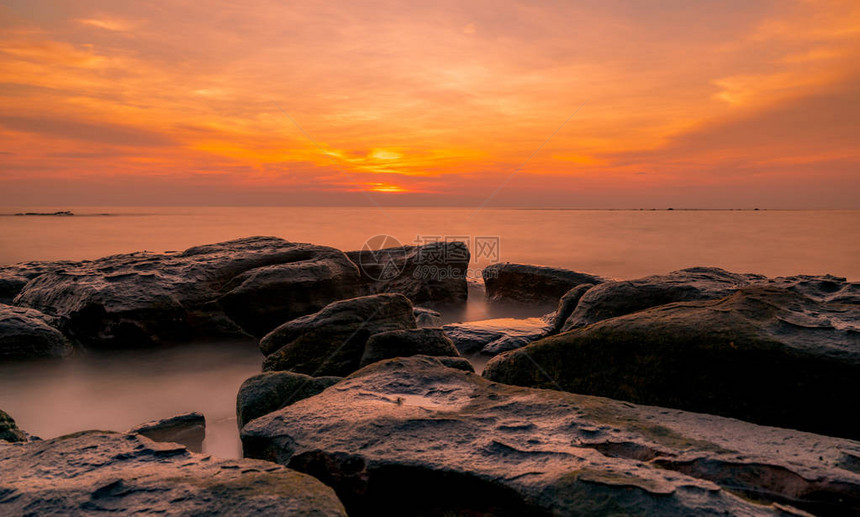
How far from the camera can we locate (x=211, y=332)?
25.4 feet

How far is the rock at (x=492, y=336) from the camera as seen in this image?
6.67m

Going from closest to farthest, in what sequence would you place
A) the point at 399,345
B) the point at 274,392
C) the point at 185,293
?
the point at 274,392 → the point at 399,345 → the point at 185,293

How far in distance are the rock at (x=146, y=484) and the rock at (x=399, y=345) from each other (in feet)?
7.71

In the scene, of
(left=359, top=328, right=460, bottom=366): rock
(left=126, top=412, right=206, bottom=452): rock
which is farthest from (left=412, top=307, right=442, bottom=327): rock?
(left=126, top=412, right=206, bottom=452): rock

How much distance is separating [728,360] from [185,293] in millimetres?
7059

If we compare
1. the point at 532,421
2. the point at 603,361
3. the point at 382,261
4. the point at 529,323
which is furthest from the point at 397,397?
the point at 382,261

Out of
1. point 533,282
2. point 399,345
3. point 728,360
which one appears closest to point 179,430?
point 399,345

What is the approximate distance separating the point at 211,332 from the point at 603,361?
597cm

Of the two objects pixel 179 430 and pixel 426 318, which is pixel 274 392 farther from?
pixel 426 318

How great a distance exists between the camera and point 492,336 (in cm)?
701

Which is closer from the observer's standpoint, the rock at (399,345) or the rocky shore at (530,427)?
the rocky shore at (530,427)

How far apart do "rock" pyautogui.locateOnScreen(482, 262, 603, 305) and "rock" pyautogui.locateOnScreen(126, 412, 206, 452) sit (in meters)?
7.31

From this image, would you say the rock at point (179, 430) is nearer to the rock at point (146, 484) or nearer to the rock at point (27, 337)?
the rock at point (146, 484)

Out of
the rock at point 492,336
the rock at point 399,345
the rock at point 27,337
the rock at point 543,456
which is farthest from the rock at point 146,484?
the rock at point 27,337
